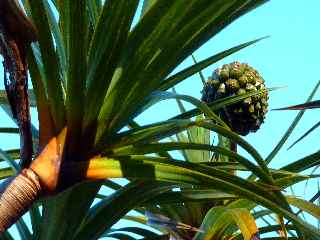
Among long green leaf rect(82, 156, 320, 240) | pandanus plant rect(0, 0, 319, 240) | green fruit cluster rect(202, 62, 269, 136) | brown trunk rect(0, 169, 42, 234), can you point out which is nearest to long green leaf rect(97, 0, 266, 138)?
pandanus plant rect(0, 0, 319, 240)

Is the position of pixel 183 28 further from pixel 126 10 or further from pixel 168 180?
pixel 168 180

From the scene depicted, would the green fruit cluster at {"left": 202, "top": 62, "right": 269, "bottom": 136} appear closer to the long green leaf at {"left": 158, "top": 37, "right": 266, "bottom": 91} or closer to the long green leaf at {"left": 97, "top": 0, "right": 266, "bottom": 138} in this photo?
the long green leaf at {"left": 158, "top": 37, "right": 266, "bottom": 91}

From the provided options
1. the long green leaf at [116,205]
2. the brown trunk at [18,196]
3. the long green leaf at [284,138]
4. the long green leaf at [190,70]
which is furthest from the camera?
the long green leaf at [284,138]

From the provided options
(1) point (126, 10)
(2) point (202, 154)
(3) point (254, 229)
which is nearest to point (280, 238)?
(2) point (202, 154)

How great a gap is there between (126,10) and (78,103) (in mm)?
246

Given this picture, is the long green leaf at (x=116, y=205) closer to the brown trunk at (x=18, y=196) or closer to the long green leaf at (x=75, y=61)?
the long green leaf at (x=75, y=61)

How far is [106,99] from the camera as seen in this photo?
1.65 metres

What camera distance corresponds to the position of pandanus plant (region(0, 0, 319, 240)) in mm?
1468

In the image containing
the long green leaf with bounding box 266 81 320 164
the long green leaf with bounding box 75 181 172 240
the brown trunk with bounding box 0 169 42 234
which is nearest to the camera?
the brown trunk with bounding box 0 169 42 234

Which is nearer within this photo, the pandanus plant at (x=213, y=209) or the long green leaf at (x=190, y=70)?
the pandanus plant at (x=213, y=209)

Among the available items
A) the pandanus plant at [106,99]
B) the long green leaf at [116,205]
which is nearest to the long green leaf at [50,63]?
the pandanus plant at [106,99]

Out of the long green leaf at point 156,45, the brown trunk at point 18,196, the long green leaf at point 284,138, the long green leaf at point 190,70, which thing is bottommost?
the brown trunk at point 18,196

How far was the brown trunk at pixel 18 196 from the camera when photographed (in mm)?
1365

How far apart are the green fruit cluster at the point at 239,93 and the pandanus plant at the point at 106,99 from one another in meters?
0.94
